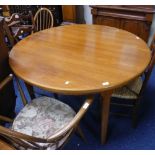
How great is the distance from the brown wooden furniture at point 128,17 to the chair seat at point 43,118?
1647 mm

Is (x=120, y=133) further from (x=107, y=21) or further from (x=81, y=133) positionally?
(x=107, y=21)

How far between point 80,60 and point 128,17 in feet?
4.58

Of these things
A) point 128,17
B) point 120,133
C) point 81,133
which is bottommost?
point 120,133

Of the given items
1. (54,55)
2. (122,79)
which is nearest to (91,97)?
(122,79)

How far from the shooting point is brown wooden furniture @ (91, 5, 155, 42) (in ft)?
7.53

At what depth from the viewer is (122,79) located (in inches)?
45.5

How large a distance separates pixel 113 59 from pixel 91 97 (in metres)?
0.38

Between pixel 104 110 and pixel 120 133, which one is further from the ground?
pixel 104 110

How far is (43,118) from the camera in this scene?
50.6 inches

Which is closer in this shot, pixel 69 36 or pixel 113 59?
pixel 113 59

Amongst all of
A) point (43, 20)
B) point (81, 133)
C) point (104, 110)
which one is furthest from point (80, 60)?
point (43, 20)
